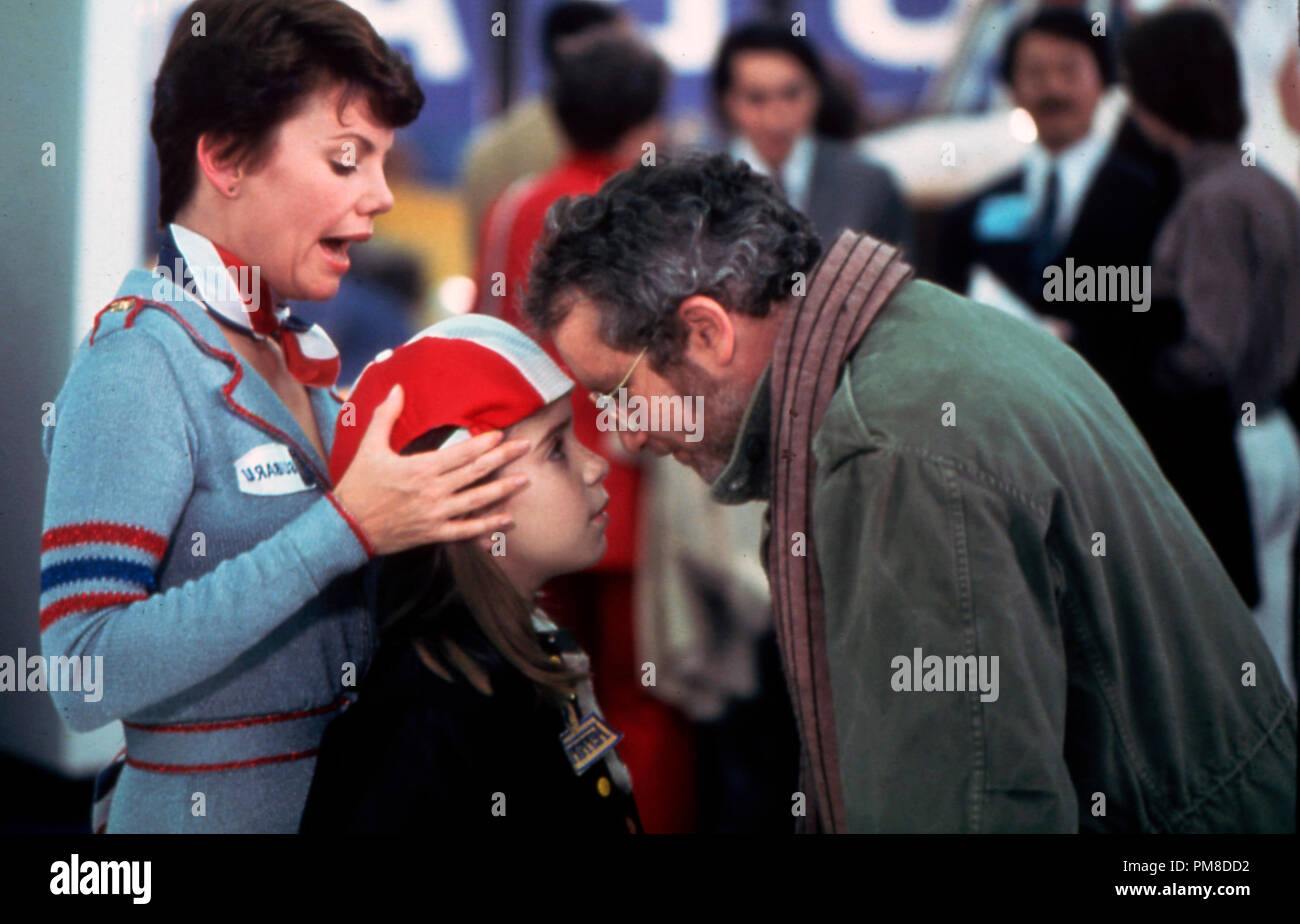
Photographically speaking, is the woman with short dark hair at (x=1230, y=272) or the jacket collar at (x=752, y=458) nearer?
the jacket collar at (x=752, y=458)

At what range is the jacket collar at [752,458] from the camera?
5.69 feet

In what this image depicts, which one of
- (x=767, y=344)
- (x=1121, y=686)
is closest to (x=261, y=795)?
(x=767, y=344)

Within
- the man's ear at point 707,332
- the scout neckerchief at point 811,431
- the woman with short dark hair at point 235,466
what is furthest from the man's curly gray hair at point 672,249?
the woman with short dark hair at point 235,466

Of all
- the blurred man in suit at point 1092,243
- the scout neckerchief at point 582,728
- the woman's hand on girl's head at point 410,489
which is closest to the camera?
the woman's hand on girl's head at point 410,489

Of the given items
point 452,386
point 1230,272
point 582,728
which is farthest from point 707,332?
point 1230,272

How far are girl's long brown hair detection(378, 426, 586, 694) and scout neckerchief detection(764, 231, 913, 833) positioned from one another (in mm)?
316

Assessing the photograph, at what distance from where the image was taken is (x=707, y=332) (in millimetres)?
1786

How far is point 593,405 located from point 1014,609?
4.52 feet

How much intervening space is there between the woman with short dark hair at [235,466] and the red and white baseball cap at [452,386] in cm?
3

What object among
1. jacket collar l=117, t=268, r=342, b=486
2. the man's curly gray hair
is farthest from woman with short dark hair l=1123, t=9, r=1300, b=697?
jacket collar l=117, t=268, r=342, b=486

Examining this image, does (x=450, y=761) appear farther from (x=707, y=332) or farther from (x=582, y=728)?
(x=707, y=332)

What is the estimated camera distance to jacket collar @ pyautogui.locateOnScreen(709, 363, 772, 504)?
1.73 m

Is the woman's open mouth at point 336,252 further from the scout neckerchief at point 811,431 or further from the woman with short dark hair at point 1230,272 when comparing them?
the woman with short dark hair at point 1230,272
